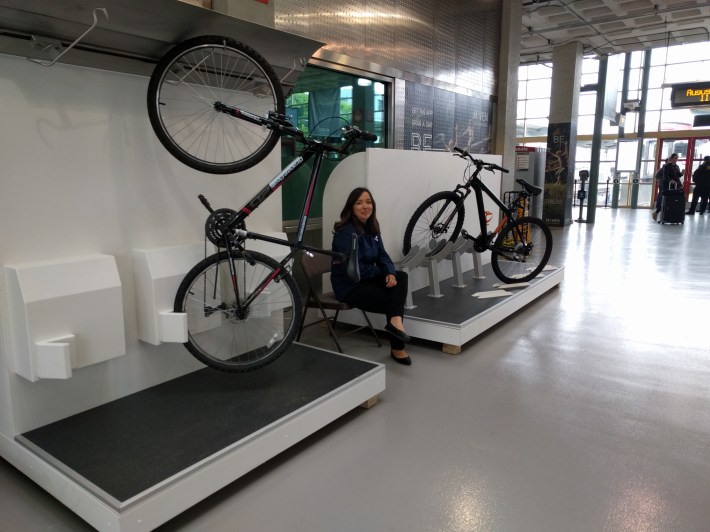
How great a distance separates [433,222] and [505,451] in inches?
103

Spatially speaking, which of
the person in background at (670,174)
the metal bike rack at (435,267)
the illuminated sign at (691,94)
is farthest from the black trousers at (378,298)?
the illuminated sign at (691,94)

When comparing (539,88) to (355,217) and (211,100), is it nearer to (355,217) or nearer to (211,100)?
(355,217)

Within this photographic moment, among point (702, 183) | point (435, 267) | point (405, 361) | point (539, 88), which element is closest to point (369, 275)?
point (405, 361)

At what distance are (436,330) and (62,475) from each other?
102 inches

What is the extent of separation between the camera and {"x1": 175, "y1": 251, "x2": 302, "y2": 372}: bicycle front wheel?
8.73 ft

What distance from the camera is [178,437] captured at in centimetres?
225

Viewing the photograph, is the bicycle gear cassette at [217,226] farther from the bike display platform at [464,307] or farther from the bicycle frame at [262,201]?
the bike display platform at [464,307]

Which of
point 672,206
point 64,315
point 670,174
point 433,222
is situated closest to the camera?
point 64,315

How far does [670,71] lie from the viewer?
15.9 m

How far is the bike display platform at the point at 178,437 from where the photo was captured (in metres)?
1.89

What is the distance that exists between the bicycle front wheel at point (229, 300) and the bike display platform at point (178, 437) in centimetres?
19

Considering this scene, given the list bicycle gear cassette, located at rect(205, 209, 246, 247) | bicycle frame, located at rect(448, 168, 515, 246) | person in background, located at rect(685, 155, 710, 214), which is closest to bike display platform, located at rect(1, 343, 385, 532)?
bicycle gear cassette, located at rect(205, 209, 246, 247)

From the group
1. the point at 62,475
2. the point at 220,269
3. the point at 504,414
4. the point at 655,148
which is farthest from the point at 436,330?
the point at 655,148

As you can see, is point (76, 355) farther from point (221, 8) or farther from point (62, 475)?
point (221, 8)
